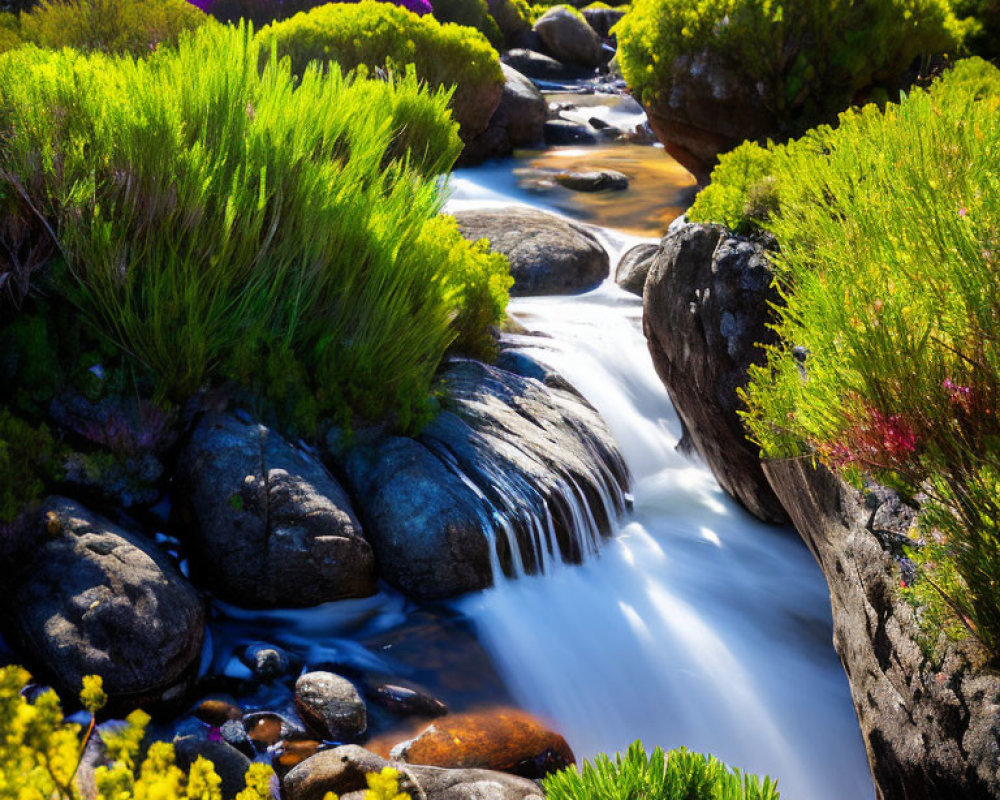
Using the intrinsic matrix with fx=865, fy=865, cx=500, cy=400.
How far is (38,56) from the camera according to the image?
594 centimetres

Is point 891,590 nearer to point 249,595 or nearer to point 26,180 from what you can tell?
point 249,595

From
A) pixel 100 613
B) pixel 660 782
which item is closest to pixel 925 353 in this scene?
pixel 660 782

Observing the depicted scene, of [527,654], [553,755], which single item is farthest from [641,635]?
[553,755]

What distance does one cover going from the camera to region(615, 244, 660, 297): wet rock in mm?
11172

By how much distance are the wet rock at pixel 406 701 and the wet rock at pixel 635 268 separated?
736 cm

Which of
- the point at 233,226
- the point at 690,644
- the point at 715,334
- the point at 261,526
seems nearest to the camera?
the point at 261,526

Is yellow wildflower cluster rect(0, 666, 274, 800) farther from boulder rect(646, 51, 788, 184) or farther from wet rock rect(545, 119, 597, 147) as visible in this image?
wet rock rect(545, 119, 597, 147)

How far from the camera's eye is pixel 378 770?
3.91 m

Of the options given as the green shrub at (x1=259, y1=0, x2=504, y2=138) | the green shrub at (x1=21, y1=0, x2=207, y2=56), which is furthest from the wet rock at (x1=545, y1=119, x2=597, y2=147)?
the green shrub at (x1=21, y1=0, x2=207, y2=56)

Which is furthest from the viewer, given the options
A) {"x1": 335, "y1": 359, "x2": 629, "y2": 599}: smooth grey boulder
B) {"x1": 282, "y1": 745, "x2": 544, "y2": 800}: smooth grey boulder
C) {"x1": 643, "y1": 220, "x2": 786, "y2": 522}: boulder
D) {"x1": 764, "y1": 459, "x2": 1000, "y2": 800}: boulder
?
{"x1": 643, "y1": 220, "x2": 786, "y2": 522}: boulder

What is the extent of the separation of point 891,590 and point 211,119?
4.88 metres

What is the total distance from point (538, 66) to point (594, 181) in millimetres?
14232

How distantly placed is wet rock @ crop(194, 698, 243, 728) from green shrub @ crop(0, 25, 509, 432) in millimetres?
1861

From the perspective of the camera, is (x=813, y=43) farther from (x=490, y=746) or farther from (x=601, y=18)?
(x=601, y=18)
